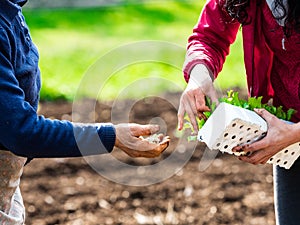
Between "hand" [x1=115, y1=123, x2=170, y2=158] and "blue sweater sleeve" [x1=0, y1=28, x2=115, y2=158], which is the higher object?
"blue sweater sleeve" [x1=0, y1=28, x2=115, y2=158]

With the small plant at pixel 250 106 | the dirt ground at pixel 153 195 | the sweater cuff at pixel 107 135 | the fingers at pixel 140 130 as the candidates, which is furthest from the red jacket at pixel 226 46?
the dirt ground at pixel 153 195

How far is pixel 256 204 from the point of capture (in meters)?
4.37

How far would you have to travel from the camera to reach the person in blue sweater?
2180 mm

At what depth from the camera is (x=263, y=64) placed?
2645 mm

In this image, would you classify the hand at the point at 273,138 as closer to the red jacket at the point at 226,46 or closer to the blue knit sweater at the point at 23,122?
the red jacket at the point at 226,46

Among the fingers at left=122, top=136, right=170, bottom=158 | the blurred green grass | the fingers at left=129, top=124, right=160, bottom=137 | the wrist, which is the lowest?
the blurred green grass

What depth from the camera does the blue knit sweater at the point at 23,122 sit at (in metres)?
2.17

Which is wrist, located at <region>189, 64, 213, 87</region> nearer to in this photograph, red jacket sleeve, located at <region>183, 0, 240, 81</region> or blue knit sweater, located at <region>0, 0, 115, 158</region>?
red jacket sleeve, located at <region>183, 0, 240, 81</region>

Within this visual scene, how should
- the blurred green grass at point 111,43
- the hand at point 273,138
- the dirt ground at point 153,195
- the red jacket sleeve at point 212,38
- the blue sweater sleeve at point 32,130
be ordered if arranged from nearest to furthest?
the blue sweater sleeve at point 32,130, the hand at point 273,138, the red jacket sleeve at point 212,38, the dirt ground at point 153,195, the blurred green grass at point 111,43

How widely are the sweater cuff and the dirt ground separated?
6.28ft

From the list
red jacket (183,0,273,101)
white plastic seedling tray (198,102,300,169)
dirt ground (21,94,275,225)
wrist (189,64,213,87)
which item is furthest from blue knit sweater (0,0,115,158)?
dirt ground (21,94,275,225)

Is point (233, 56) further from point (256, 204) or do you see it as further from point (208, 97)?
point (208, 97)

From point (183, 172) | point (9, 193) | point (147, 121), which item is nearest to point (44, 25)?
point (147, 121)

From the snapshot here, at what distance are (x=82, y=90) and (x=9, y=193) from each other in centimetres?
381
